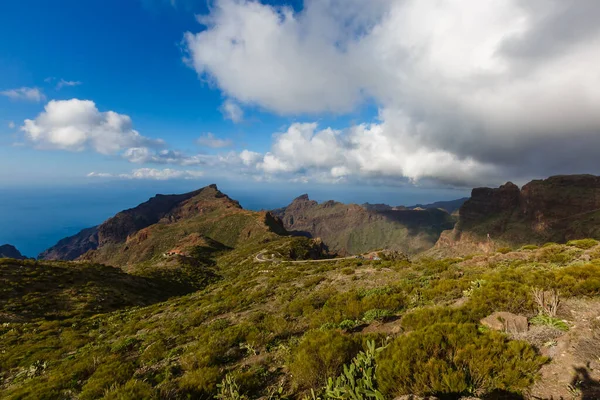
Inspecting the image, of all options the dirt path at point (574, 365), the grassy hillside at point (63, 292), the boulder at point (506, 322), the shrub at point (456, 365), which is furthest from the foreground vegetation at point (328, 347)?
the grassy hillside at point (63, 292)

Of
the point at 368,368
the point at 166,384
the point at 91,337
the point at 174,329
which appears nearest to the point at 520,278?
the point at 368,368

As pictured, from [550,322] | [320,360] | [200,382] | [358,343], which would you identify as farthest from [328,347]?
[550,322]

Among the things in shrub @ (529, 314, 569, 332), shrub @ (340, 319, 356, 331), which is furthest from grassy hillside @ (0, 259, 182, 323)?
shrub @ (529, 314, 569, 332)

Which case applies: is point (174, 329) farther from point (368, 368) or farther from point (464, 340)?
point (464, 340)

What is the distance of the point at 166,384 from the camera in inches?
332

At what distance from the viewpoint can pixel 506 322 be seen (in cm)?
812

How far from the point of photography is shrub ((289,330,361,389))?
7.00 metres

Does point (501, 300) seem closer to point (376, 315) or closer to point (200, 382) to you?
point (376, 315)

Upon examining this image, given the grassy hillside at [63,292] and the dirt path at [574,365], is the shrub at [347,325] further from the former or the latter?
the grassy hillside at [63,292]

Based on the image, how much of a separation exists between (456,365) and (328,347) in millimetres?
3330

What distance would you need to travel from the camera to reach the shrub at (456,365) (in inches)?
219

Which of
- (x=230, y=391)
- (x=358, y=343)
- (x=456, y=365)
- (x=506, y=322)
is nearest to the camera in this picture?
(x=456, y=365)

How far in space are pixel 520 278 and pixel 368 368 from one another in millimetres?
10802

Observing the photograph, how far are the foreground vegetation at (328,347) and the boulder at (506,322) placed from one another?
562 mm
